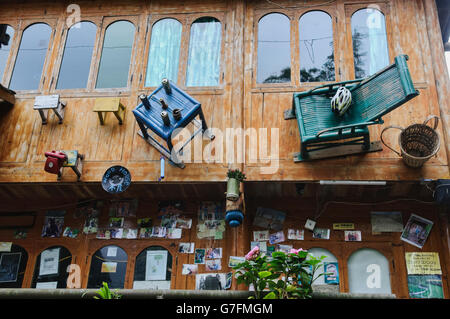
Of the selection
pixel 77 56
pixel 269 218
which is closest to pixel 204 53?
pixel 77 56

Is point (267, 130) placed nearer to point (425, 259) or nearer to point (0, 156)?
point (425, 259)

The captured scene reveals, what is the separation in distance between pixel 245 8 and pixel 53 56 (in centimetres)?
363

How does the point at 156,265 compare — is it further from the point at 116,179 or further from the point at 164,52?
the point at 164,52

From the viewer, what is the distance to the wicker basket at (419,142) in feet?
19.5

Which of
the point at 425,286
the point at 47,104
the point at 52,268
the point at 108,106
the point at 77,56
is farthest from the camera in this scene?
the point at 77,56

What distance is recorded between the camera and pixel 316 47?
24.3 ft

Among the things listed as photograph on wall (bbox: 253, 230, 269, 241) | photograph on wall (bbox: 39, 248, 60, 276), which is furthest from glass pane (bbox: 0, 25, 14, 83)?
photograph on wall (bbox: 253, 230, 269, 241)

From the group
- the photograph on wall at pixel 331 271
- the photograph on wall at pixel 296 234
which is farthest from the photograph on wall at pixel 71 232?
the photograph on wall at pixel 331 271

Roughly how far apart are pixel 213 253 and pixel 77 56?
4340 mm

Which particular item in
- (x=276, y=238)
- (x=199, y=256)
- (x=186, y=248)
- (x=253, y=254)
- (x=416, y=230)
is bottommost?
(x=253, y=254)

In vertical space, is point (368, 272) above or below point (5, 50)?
below

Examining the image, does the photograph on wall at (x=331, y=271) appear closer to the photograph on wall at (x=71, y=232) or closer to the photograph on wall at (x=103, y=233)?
the photograph on wall at (x=103, y=233)

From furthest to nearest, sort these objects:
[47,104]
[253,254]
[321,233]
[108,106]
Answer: [321,233], [47,104], [108,106], [253,254]

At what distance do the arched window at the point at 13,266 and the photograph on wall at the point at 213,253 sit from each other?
10.4ft
